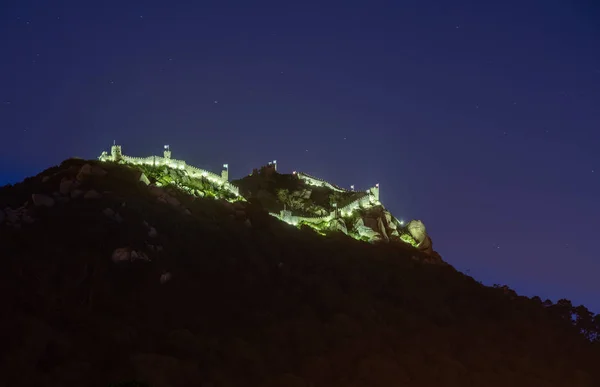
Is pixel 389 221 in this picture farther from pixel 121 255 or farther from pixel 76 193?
pixel 121 255

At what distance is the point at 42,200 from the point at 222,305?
95.5 feet

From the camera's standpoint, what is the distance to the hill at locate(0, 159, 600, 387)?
2379 inches

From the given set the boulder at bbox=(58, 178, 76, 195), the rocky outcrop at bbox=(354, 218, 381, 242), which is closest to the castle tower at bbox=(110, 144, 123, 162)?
the boulder at bbox=(58, 178, 76, 195)

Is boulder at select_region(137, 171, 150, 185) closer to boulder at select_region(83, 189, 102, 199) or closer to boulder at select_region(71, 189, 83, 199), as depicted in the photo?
boulder at select_region(83, 189, 102, 199)

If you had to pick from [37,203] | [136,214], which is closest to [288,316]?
[136,214]

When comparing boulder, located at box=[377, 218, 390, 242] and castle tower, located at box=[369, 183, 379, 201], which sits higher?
castle tower, located at box=[369, 183, 379, 201]

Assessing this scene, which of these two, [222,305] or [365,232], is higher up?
[365,232]

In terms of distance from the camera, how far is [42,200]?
83375 mm

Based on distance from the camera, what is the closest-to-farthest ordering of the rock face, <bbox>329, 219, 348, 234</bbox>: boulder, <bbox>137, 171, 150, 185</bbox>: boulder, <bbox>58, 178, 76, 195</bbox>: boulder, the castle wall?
<bbox>58, 178, 76, 195</bbox>: boulder, <bbox>137, 171, 150, 185</bbox>: boulder, <bbox>329, 219, 348, 234</bbox>: boulder, the rock face, the castle wall

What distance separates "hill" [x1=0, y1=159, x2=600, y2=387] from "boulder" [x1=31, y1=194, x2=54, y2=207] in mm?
227

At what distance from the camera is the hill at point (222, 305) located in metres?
60.4

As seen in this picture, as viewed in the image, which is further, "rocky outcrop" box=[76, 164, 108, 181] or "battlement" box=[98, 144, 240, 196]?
"battlement" box=[98, 144, 240, 196]

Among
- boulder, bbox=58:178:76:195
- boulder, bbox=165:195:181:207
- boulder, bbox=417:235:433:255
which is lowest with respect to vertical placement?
boulder, bbox=58:178:76:195

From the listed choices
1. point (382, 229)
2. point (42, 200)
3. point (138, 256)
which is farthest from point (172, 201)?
point (382, 229)
